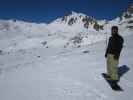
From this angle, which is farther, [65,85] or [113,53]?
[65,85]

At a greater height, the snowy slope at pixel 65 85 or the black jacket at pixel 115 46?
the black jacket at pixel 115 46

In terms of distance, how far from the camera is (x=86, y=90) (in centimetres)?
941

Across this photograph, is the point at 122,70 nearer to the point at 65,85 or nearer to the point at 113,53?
the point at 113,53

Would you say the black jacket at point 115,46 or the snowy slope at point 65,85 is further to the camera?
the black jacket at point 115,46

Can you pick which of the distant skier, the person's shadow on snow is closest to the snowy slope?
the person's shadow on snow

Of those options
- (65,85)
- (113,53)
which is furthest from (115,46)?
(65,85)

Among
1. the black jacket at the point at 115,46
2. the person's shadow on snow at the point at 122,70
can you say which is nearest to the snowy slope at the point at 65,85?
the person's shadow on snow at the point at 122,70

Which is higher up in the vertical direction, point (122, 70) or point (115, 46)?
point (115, 46)

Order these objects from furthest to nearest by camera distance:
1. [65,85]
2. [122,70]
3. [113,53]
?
1. [122,70]
2. [65,85]
3. [113,53]

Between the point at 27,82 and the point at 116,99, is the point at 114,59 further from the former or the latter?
the point at 27,82

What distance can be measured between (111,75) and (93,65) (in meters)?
3.97

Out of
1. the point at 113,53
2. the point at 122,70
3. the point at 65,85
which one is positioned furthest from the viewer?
the point at 122,70

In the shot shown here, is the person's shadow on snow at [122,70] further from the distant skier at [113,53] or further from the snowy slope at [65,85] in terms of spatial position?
the distant skier at [113,53]

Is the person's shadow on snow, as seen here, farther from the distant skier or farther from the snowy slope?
the distant skier
